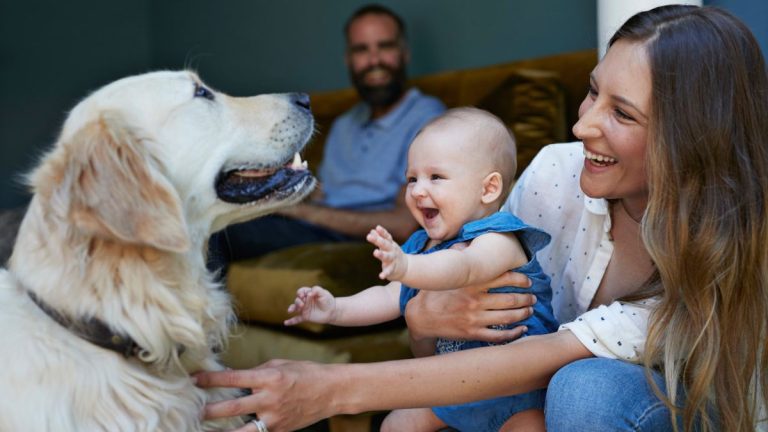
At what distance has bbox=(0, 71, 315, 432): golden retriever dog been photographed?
1275 millimetres

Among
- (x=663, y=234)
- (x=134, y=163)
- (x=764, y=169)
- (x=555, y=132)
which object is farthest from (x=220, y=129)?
(x=555, y=132)

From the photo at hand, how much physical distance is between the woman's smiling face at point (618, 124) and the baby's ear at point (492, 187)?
17 centimetres

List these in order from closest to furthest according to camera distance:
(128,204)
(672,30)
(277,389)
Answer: (128,204) < (277,389) < (672,30)

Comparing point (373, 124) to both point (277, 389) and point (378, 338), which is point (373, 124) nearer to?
point (378, 338)

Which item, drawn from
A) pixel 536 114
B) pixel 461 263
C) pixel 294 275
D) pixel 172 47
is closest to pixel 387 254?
pixel 461 263

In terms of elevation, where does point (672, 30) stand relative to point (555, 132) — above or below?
above

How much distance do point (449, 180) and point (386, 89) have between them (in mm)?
2044

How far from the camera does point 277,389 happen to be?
4.60 ft

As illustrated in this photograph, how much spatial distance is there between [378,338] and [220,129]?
1.10 metres

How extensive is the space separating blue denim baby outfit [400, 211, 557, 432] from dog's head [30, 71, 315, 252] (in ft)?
1.05

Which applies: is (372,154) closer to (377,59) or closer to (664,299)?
(377,59)

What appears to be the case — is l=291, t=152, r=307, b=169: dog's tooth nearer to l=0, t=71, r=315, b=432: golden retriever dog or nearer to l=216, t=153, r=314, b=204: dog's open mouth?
l=216, t=153, r=314, b=204: dog's open mouth

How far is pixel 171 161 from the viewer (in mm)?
1456

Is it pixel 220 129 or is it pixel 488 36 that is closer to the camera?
pixel 220 129
